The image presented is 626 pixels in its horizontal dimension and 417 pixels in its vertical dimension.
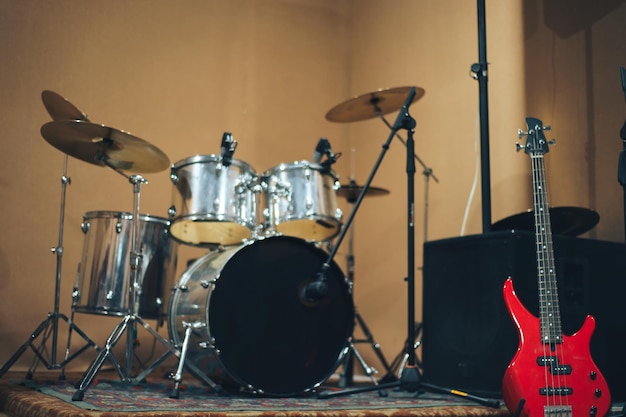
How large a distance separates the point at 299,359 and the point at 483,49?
165 centimetres

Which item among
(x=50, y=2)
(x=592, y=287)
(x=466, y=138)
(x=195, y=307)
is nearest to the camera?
(x=592, y=287)

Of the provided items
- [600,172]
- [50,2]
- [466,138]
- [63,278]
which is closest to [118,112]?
[50,2]

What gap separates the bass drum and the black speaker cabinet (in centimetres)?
50

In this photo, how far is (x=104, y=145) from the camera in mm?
3502

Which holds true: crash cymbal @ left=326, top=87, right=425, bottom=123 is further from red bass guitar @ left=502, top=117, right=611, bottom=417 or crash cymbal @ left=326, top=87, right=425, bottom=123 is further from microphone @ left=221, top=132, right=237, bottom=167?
red bass guitar @ left=502, top=117, right=611, bottom=417

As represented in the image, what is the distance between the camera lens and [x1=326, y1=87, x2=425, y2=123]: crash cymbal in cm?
384

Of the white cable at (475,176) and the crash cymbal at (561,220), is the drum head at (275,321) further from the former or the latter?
the white cable at (475,176)

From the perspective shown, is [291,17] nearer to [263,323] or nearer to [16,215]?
[16,215]

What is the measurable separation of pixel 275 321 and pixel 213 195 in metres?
0.71

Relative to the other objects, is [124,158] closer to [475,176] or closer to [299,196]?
[299,196]

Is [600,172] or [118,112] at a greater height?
[118,112]

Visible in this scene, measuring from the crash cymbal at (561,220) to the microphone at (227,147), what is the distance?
130 centimetres

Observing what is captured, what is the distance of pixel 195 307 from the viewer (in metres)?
3.30

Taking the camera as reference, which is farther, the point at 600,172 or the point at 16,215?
the point at 16,215
